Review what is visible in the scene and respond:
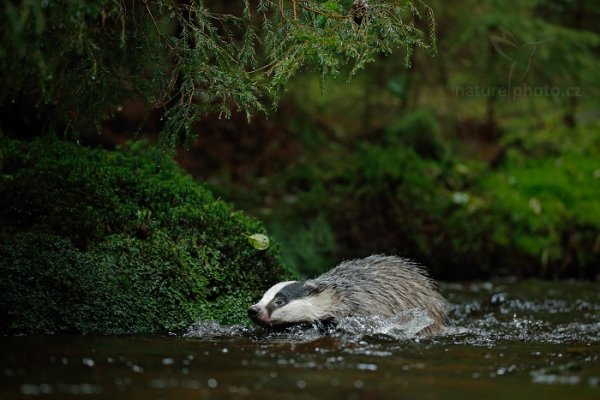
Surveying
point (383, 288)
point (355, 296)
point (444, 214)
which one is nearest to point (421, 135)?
point (444, 214)

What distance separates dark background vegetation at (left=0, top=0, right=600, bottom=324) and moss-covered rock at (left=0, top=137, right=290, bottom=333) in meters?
0.02

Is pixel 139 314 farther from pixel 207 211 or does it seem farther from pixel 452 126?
pixel 452 126

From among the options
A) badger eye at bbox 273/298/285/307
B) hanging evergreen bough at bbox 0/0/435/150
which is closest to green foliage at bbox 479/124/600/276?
badger eye at bbox 273/298/285/307

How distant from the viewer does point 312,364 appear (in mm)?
4969

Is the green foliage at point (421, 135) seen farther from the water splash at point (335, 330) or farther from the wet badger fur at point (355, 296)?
the water splash at point (335, 330)

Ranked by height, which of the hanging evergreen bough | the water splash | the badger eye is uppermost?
the hanging evergreen bough

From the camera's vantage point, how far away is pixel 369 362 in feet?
16.6

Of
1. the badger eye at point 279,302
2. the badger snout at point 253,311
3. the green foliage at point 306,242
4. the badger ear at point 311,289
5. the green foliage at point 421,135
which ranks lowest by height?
the green foliage at point 306,242

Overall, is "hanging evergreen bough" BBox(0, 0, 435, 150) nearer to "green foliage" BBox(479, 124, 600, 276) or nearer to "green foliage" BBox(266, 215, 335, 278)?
"green foliage" BBox(266, 215, 335, 278)

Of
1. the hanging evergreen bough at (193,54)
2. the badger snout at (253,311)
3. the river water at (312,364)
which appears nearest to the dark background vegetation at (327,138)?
the hanging evergreen bough at (193,54)

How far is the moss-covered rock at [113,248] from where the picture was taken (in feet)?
19.9

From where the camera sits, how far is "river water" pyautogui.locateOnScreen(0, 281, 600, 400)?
4.32 m

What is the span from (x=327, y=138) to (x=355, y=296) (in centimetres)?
737

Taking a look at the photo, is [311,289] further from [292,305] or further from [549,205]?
[549,205]
